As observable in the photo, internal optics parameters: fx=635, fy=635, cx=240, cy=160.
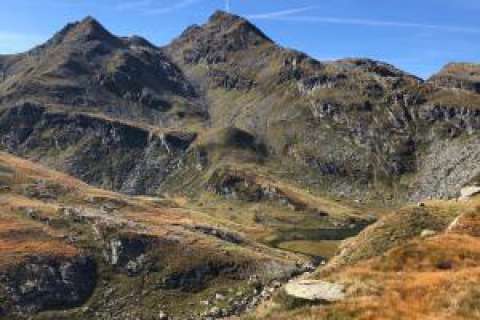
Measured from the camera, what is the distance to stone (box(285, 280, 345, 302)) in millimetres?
35763

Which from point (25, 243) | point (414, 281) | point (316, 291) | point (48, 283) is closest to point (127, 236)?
point (25, 243)

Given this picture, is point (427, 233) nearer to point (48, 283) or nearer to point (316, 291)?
point (316, 291)

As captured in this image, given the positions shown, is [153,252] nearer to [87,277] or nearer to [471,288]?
[87,277]

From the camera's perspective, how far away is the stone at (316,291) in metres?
35.8

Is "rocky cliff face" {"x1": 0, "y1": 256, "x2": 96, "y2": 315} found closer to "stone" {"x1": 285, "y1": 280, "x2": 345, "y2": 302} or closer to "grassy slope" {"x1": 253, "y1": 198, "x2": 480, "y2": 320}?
"grassy slope" {"x1": 253, "y1": 198, "x2": 480, "y2": 320}

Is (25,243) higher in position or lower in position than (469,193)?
lower

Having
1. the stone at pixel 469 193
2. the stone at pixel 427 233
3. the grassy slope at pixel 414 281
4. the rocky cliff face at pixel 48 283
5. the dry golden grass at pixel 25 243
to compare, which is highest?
the stone at pixel 469 193

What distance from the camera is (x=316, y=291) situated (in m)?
36.9

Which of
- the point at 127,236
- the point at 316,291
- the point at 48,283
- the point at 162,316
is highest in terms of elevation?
the point at 316,291

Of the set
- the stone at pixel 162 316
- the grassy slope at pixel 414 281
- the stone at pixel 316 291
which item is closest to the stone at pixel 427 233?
the grassy slope at pixel 414 281

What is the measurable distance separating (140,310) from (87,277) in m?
14.4

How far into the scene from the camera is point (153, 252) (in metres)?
113

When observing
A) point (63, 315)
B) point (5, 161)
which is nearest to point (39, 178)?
point (5, 161)

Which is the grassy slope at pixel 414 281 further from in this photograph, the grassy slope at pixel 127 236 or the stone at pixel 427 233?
the grassy slope at pixel 127 236
